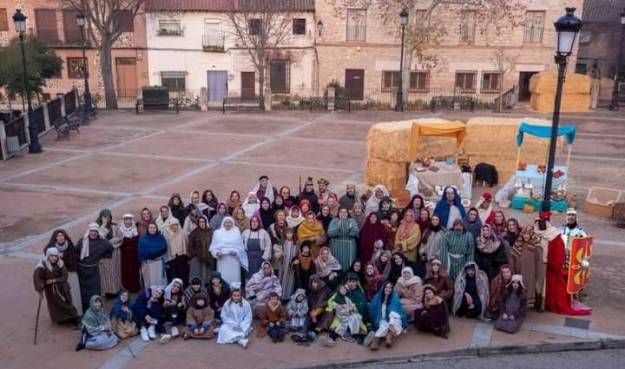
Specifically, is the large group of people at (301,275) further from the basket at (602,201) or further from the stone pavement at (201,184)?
the basket at (602,201)

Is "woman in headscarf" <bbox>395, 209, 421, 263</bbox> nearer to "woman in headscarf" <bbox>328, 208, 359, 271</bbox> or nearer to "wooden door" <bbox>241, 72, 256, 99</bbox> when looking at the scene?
"woman in headscarf" <bbox>328, 208, 359, 271</bbox>

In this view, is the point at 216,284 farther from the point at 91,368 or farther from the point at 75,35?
the point at 75,35

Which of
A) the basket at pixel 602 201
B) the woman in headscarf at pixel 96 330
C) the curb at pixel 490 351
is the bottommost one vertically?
the curb at pixel 490 351

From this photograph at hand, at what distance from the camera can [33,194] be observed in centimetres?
1695

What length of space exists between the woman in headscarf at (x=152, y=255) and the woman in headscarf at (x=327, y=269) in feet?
8.12

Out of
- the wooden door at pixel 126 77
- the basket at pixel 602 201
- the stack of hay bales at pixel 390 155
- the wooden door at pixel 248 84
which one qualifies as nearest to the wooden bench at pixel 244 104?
the wooden door at pixel 248 84

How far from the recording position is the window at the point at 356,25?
3752cm

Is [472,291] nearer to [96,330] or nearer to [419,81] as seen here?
[96,330]

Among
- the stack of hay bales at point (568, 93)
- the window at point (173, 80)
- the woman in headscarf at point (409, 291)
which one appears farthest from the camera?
the window at point (173, 80)

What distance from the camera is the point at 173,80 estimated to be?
3916cm

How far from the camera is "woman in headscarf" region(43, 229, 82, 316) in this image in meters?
9.49

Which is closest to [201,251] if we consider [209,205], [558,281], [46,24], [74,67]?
[209,205]

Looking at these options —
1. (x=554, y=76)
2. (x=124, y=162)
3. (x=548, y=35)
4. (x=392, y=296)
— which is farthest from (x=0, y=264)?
(x=548, y=35)

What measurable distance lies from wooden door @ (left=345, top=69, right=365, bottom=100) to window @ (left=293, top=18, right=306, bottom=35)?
3530 mm
